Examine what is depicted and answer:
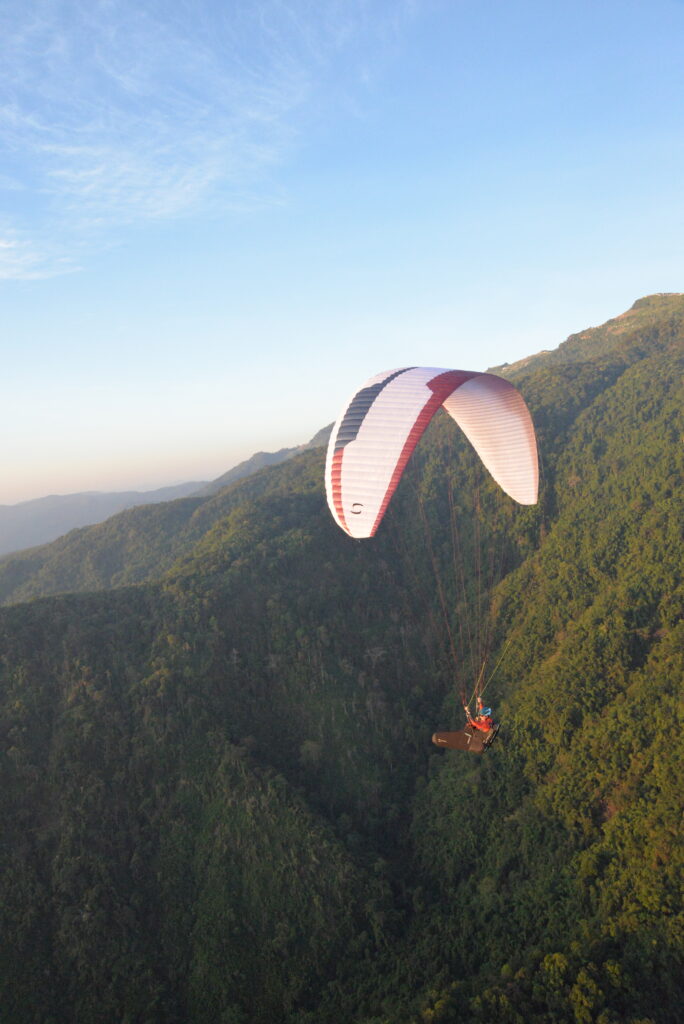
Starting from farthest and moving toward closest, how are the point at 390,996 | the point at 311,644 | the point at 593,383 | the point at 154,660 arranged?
the point at 593,383
the point at 311,644
the point at 154,660
the point at 390,996

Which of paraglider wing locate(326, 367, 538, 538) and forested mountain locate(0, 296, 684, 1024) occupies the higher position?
paraglider wing locate(326, 367, 538, 538)

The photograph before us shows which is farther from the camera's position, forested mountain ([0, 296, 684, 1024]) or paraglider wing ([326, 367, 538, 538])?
forested mountain ([0, 296, 684, 1024])

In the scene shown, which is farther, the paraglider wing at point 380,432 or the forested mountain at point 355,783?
the forested mountain at point 355,783

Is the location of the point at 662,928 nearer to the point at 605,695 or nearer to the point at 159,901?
the point at 605,695

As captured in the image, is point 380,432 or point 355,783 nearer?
point 380,432

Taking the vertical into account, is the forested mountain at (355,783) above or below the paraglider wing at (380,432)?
below

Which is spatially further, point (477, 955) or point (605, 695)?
point (605, 695)

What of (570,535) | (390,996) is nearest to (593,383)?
(570,535)

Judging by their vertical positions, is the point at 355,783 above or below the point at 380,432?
below
